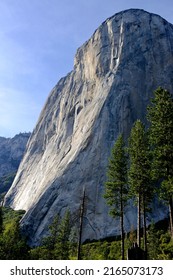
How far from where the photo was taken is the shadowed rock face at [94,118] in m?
66.6

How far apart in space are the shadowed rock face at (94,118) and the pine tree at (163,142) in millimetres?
32041

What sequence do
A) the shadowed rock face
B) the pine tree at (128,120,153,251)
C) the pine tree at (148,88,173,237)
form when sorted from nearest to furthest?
the pine tree at (148,88,173,237) → the pine tree at (128,120,153,251) → the shadowed rock face

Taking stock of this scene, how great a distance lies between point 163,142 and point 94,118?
51.8 meters

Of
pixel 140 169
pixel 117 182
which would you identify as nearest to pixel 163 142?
pixel 140 169

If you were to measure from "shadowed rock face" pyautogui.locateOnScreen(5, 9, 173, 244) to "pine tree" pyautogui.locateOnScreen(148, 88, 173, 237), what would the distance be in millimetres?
32041

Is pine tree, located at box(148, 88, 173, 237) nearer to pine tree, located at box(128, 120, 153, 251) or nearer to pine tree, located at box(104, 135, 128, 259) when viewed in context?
pine tree, located at box(128, 120, 153, 251)

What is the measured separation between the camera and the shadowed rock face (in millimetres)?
66562

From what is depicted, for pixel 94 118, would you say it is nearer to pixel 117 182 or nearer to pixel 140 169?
pixel 117 182

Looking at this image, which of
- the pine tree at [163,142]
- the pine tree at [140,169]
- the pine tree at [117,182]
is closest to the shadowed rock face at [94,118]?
the pine tree at [117,182]

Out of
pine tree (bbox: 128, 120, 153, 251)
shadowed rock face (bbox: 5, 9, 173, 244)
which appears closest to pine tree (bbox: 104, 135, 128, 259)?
pine tree (bbox: 128, 120, 153, 251)

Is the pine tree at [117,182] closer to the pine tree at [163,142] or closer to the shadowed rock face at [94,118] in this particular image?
the pine tree at [163,142]

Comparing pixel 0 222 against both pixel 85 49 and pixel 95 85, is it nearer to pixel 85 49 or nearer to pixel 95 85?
pixel 95 85

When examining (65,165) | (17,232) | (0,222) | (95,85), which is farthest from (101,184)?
(95,85)
